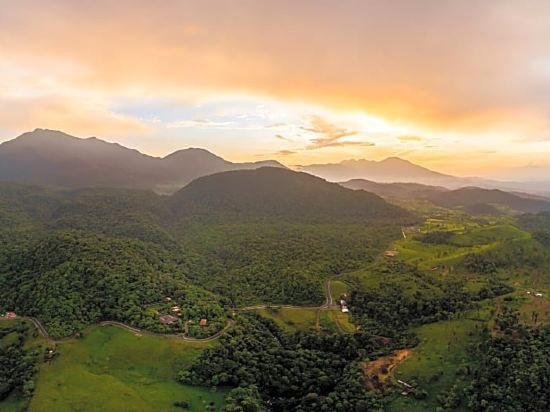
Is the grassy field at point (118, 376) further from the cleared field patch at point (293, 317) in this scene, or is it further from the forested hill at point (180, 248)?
the cleared field patch at point (293, 317)

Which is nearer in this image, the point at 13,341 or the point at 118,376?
the point at 118,376

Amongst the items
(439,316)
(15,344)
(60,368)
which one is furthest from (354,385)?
(15,344)

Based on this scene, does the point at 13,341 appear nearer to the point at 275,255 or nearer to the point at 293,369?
the point at 293,369

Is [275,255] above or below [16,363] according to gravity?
above

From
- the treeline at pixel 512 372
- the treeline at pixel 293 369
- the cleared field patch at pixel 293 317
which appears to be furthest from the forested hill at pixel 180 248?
the treeline at pixel 512 372

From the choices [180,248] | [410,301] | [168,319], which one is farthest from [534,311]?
[180,248]

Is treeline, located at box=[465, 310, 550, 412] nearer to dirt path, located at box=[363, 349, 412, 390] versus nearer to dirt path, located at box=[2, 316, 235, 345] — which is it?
dirt path, located at box=[363, 349, 412, 390]
